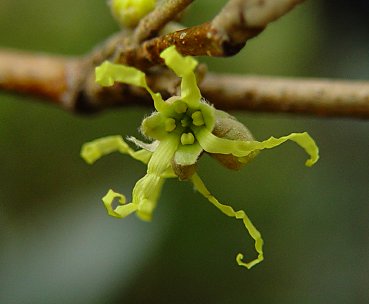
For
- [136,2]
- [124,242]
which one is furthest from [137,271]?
[136,2]

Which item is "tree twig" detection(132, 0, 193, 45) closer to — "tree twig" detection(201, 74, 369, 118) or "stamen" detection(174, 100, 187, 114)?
"stamen" detection(174, 100, 187, 114)

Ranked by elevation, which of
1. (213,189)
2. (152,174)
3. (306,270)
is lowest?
(152,174)

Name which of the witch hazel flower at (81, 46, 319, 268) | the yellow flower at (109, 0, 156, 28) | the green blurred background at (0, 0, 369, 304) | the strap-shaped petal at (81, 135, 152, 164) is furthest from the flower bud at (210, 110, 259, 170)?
the green blurred background at (0, 0, 369, 304)

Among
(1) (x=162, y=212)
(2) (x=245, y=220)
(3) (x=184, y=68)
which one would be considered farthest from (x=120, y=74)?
(1) (x=162, y=212)

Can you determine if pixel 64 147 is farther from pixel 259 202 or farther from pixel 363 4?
pixel 363 4

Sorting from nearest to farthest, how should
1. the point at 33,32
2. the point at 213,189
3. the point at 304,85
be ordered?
the point at 304,85 → the point at 213,189 → the point at 33,32

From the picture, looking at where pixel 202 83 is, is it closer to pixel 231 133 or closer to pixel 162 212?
pixel 231 133

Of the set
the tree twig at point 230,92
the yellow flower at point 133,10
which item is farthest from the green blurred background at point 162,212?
the yellow flower at point 133,10
